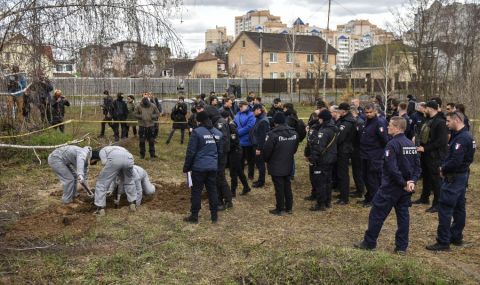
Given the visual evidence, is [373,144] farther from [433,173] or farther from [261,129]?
[261,129]

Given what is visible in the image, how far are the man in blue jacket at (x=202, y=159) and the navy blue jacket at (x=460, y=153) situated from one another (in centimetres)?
332

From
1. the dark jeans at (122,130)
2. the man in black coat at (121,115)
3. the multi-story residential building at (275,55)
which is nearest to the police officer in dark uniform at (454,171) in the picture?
the man in black coat at (121,115)

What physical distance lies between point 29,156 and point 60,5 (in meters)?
7.86

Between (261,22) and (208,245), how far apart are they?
130 metres

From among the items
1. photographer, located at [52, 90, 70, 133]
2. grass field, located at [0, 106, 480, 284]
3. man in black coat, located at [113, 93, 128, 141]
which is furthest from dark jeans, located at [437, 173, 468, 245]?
man in black coat, located at [113, 93, 128, 141]

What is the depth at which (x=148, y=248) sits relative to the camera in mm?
6562

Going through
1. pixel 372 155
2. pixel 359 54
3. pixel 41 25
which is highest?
pixel 359 54

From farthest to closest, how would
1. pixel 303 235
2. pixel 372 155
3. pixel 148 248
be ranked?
1. pixel 372 155
2. pixel 303 235
3. pixel 148 248

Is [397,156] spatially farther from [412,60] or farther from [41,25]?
[412,60]

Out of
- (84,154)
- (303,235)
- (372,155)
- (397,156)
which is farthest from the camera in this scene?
(372,155)

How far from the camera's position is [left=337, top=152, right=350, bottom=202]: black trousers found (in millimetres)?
9052

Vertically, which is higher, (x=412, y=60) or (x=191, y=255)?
(x=412, y=60)

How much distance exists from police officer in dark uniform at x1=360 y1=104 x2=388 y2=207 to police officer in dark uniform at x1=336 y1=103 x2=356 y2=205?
0.83ft

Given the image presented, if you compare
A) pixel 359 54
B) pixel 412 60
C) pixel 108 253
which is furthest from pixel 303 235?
pixel 359 54
